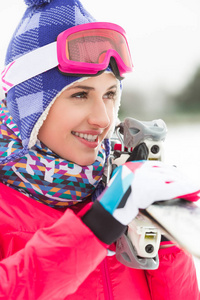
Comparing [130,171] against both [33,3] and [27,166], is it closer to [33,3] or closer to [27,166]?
[27,166]

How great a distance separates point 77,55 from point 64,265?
0.59 metres

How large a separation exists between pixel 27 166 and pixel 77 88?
0.28 metres

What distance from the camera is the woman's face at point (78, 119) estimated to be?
2.99 ft

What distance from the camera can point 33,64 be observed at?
924mm

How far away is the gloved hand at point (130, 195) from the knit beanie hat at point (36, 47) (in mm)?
412

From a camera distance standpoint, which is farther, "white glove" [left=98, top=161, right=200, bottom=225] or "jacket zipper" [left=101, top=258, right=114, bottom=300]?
"jacket zipper" [left=101, top=258, right=114, bottom=300]

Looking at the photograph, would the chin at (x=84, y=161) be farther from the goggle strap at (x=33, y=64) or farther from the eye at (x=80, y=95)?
the goggle strap at (x=33, y=64)

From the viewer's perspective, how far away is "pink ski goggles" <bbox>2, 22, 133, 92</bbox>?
0.89m

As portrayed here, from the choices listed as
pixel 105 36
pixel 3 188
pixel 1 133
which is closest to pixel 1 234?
pixel 3 188

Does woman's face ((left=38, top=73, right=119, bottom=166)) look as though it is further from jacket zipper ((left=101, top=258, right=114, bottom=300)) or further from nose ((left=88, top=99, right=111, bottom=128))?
jacket zipper ((left=101, top=258, right=114, bottom=300))

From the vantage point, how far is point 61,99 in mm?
926

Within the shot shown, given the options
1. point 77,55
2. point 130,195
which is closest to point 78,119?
point 77,55

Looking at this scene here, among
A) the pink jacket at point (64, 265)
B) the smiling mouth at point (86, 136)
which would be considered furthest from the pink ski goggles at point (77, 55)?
Result: the pink jacket at point (64, 265)

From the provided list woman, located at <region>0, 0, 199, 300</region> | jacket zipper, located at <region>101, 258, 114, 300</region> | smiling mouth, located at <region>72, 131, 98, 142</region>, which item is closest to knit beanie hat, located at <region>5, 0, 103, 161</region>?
woman, located at <region>0, 0, 199, 300</region>
